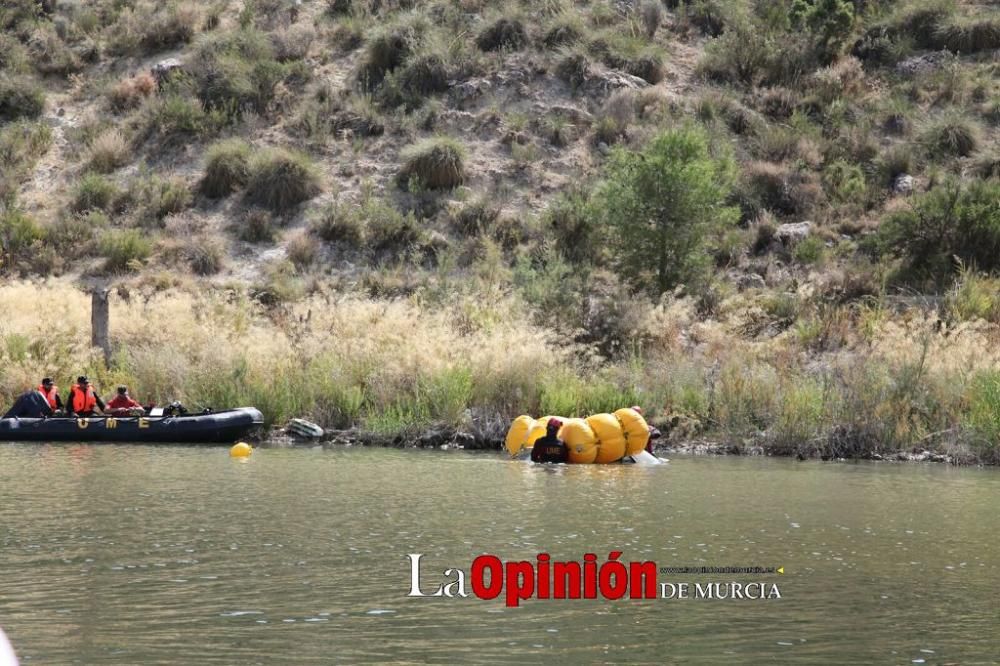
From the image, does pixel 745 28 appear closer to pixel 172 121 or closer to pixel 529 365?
pixel 172 121

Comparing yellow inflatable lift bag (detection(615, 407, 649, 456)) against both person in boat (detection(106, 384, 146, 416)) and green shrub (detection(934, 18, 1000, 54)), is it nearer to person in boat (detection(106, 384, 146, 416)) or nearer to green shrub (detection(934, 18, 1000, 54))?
person in boat (detection(106, 384, 146, 416))

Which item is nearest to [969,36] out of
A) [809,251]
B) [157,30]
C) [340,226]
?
[809,251]

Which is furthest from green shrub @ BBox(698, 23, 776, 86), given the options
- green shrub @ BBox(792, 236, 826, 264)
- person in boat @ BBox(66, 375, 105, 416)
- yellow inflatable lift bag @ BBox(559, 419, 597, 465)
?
yellow inflatable lift bag @ BBox(559, 419, 597, 465)

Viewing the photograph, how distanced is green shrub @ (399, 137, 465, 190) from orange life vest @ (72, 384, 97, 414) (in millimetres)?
16801

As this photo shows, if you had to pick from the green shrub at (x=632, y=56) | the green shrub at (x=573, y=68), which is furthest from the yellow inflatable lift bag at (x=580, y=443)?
the green shrub at (x=632, y=56)

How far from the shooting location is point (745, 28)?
44906mm

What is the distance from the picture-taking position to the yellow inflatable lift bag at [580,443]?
19875 mm

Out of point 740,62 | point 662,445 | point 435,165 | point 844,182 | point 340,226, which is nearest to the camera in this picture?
point 662,445

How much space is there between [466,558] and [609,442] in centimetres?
853

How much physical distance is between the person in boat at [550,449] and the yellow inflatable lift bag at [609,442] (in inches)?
20.0

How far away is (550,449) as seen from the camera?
64.4 ft

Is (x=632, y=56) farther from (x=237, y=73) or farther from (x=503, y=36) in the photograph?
(x=237, y=73)

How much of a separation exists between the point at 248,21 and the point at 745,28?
54.2ft

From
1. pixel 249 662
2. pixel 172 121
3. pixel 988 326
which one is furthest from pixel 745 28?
pixel 249 662
